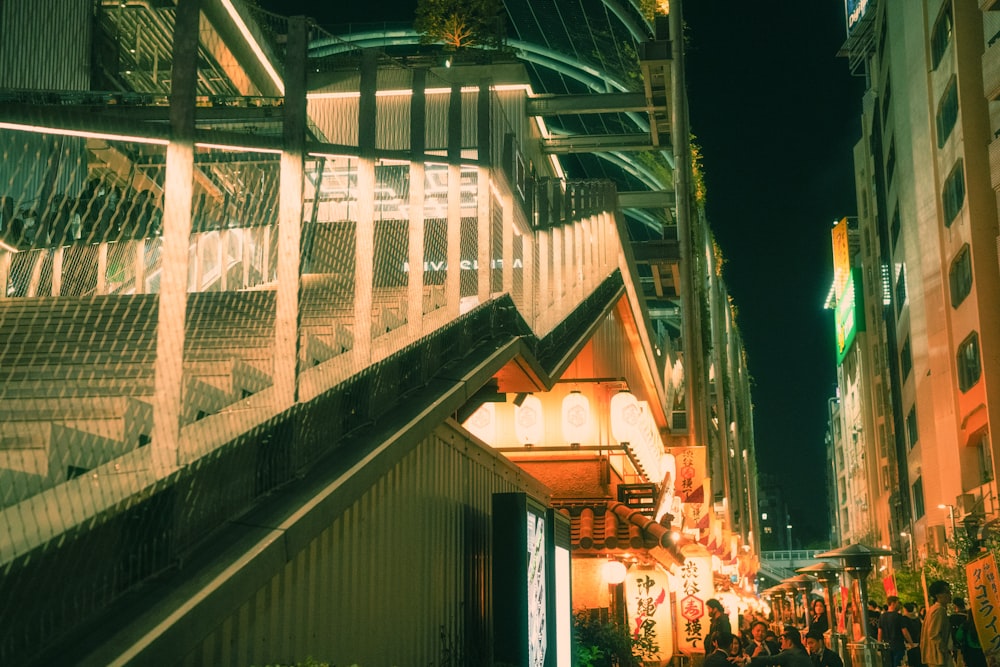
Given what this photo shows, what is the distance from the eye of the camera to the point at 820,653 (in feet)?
50.0

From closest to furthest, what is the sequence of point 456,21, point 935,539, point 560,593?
point 560,593, point 456,21, point 935,539

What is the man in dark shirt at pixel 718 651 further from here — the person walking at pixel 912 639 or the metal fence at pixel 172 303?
the metal fence at pixel 172 303

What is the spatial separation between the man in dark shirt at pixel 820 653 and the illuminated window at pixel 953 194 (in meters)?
19.1

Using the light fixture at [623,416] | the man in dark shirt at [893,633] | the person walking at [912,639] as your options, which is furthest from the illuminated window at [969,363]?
the light fixture at [623,416]

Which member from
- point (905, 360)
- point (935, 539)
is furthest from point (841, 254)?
point (935, 539)

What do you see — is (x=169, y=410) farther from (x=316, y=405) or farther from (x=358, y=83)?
(x=358, y=83)

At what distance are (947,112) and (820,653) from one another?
25.5 meters

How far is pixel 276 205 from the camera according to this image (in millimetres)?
5199

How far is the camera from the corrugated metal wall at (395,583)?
4.99 metres

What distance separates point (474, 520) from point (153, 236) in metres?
5.36

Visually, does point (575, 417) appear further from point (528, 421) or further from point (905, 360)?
point (905, 360)

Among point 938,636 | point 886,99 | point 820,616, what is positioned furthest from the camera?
point 886,99

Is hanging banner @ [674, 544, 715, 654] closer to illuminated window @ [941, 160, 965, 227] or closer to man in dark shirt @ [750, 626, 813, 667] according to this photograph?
man in dark shirt @ [750, 626, 813, 667]

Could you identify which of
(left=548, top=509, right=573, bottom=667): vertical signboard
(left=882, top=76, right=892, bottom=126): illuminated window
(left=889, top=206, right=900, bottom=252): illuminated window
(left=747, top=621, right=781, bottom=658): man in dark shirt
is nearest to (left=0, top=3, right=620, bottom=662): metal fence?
(left=548, top=509, right=573, bottom=667): vertical signboard
